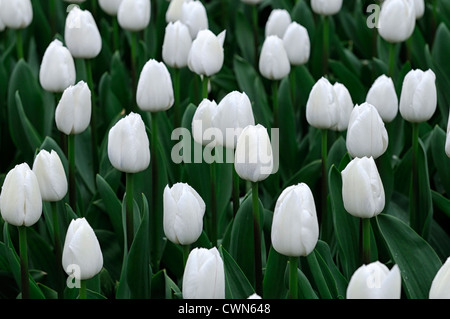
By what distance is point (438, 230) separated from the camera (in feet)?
6.88

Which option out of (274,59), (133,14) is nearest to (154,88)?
(274,59)

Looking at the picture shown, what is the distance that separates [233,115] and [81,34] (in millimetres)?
667

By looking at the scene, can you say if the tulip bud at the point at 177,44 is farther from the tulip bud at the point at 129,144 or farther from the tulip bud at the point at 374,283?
the tulip bud at the point at 374,283

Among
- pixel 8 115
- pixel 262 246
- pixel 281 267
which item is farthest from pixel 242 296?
pixel 8 115

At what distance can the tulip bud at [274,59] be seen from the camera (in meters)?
2.25

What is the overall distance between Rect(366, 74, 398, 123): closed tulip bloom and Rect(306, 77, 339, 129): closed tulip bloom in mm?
129

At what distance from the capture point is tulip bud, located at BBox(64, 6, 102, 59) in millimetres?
2215

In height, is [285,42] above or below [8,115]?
above

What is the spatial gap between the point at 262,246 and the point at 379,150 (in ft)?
1.17

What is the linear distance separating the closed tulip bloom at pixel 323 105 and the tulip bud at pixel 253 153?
0.98ft

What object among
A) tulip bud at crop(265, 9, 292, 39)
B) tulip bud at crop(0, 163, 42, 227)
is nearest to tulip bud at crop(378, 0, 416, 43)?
tulip bud at crop(265, 9, 292, 39)

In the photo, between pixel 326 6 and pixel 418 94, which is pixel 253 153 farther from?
pixel 326 6

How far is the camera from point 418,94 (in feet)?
6.17
